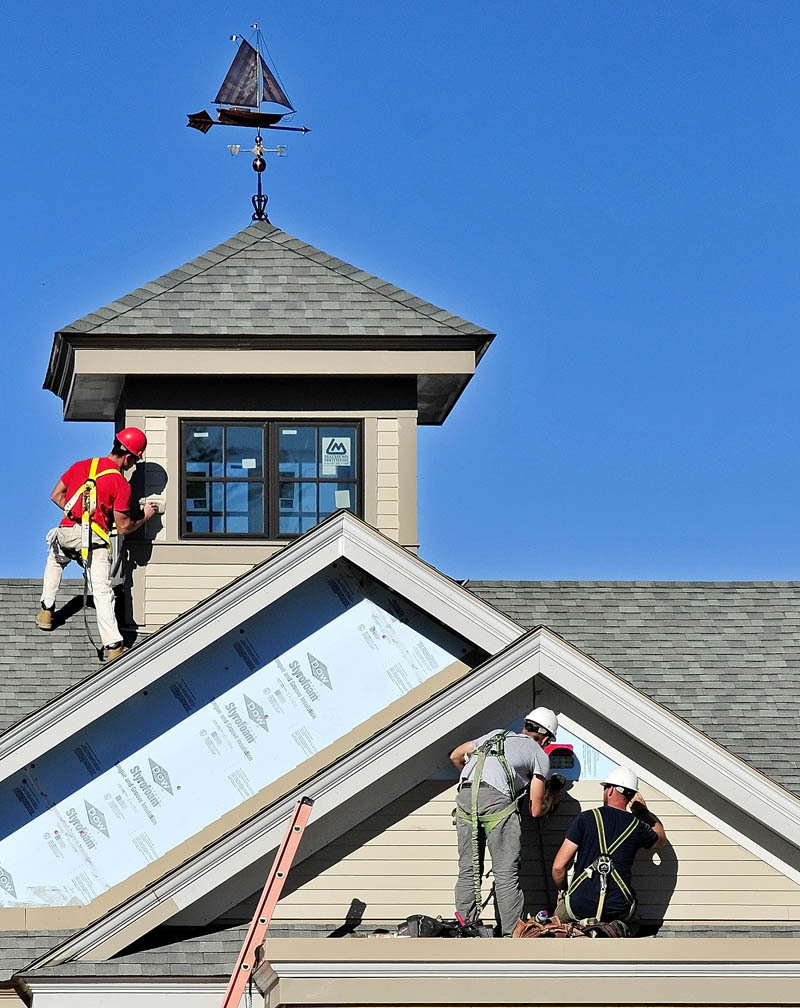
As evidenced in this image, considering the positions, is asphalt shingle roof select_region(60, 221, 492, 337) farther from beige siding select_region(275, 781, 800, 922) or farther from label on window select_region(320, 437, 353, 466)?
beige siding select_region(275, 781, 800, 922)

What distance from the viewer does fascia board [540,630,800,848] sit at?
13.7m

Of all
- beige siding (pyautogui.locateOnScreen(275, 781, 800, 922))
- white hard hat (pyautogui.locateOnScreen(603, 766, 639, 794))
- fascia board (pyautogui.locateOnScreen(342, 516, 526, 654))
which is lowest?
beige siding (pyautogui.locateOnScreen(275, 781, 800, 922))

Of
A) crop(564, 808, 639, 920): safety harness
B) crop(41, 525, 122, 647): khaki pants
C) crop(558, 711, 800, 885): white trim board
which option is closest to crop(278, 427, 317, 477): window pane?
crop(41, 525, 122, 647): khaki pants

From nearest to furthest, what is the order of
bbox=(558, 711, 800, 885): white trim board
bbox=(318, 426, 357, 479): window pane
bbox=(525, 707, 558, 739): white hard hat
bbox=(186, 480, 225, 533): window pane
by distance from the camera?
bbox=(525, 707, 558, 739): white hard hat
bbox=(558, 711, 800, 885): white trim board
bbox=(186, 480, 225, 533): window pane
bbox=(318, 426, 357, 479): window pane

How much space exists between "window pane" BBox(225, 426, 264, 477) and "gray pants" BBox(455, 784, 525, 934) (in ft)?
16.0

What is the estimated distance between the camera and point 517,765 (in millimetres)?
13430

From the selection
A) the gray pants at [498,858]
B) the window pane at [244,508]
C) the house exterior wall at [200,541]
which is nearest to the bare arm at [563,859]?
the gray pants at [498,858]

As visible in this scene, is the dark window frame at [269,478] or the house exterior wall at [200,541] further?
the dark window frame at [269,478]

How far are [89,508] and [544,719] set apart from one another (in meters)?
5.07

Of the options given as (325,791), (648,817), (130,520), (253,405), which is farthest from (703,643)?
(130,520)

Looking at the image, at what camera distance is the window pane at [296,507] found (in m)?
17.2

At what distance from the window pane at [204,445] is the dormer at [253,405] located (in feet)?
0.04

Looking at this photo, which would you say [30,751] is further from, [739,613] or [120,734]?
[739,613]

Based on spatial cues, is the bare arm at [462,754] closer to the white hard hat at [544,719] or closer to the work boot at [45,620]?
the white hard hat at [544,719]
